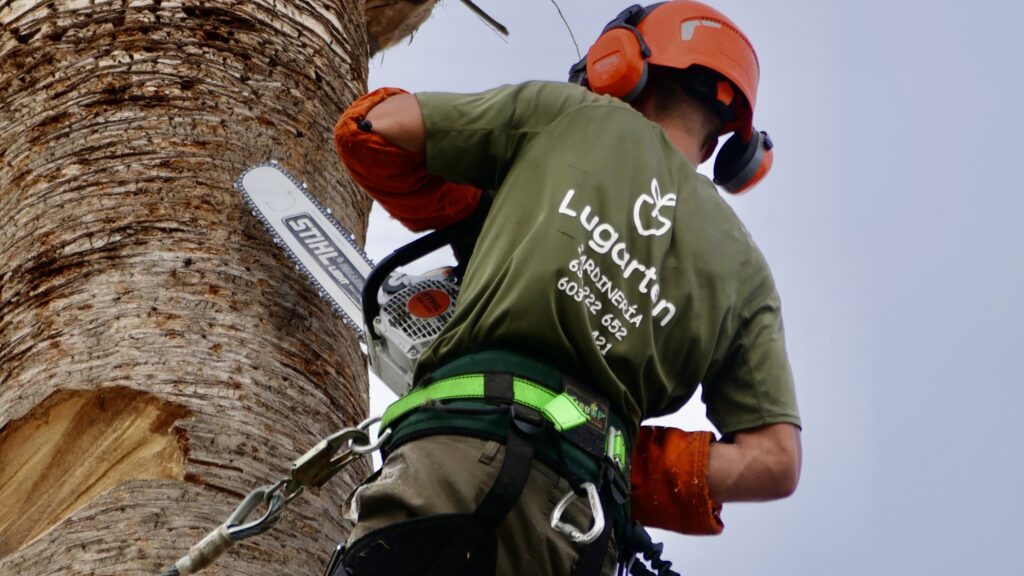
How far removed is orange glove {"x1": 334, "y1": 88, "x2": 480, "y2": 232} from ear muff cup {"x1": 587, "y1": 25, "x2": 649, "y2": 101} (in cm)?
36

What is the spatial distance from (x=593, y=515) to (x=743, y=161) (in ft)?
4.27

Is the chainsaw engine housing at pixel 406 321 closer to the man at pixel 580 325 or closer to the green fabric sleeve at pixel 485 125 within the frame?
the man at pixel 580 325

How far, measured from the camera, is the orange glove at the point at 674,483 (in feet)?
9.07

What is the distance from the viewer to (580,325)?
2.56 meters

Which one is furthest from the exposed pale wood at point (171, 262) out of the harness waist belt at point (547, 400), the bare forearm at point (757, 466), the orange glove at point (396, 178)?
the bare forearm at point (757, 466)

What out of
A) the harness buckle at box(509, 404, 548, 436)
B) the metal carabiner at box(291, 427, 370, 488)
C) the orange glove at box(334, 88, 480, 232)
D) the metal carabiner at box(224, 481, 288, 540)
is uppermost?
the orange glove at box(334, 88, 480, 232)

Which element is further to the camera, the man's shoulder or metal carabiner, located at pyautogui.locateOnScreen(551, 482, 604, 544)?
the man's shoulder

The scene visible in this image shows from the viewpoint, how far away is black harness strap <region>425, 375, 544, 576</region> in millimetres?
2350

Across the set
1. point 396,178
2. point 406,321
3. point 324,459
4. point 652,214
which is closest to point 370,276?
point 406,321

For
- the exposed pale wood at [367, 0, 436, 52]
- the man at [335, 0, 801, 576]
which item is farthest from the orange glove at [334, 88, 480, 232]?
the exposed pale wood at [367, 0, 436, 52]

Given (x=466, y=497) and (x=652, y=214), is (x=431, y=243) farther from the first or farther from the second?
(x=466, y=497)

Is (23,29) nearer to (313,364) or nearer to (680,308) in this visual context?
(313,364)

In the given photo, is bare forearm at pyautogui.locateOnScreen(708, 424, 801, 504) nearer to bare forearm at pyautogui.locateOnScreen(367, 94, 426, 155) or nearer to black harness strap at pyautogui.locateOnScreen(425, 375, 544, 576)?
black harness strap at pyautogui.locateOnScreen(425, 375, 544, 576)

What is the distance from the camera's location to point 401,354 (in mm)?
3051
